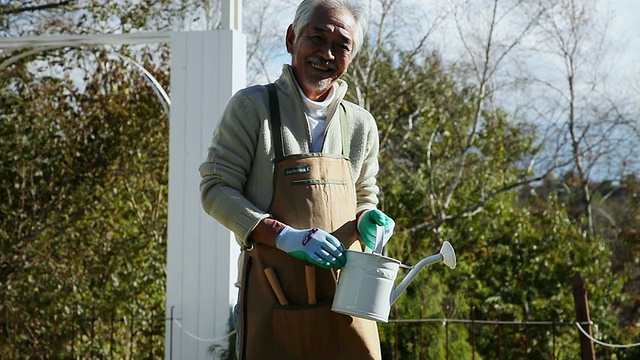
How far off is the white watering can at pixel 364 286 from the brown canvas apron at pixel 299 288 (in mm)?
89

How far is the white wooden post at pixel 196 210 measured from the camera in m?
5.19

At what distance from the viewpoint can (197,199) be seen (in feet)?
17.4

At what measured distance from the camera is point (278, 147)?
217 centimetres

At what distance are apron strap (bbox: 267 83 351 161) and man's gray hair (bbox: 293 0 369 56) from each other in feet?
0.50

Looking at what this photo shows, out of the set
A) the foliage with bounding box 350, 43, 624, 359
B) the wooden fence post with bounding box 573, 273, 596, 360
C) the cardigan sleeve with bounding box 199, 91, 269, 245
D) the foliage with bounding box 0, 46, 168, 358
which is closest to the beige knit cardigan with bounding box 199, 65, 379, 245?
the cardigan sleeve with bounding box 199, 91, 269, 245

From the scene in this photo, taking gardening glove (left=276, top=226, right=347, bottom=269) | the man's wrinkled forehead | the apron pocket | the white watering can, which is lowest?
the apron pocket

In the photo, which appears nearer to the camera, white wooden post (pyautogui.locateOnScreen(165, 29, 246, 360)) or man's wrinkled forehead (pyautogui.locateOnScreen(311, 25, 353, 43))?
man's wrinkled forehead (pyautogui.locateOnScreen(311, 25, 353, 43))

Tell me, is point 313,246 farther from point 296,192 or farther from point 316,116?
point 316,116

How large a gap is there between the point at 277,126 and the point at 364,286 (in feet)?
1.45

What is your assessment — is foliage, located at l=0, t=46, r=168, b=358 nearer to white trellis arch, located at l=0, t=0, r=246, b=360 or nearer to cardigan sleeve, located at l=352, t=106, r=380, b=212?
white trellis arch, located at l=0, t=0, r=246, b=360

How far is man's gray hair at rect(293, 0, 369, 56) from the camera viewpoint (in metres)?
2.19

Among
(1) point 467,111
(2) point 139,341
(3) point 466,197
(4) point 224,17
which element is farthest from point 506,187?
(4) point 224,17

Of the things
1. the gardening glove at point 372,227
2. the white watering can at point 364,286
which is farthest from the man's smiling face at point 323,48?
the white watering can at point 364,286

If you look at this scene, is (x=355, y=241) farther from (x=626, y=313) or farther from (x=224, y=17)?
(x=626, y=313)
